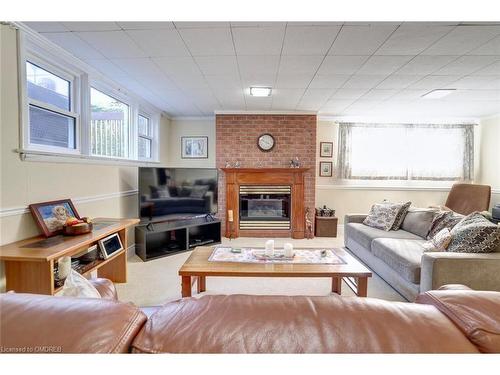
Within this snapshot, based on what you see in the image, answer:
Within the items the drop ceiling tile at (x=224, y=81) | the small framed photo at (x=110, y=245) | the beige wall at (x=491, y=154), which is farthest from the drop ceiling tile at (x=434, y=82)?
the small framed photo at (x=110, y=245)

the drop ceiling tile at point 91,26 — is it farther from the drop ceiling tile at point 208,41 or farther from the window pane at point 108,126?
the window pane at point 108,126

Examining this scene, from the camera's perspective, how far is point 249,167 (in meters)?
4.69

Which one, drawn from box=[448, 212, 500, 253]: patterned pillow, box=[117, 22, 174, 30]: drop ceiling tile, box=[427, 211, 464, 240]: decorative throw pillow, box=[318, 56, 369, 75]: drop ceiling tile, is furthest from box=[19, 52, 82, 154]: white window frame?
box=[427, 211, 464, 240]: decorative throw pillow

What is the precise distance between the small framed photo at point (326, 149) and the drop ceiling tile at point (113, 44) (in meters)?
3.68

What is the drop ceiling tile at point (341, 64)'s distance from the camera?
2418 millimetres

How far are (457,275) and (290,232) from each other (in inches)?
114

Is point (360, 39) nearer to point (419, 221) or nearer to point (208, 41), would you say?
point (208, 41)

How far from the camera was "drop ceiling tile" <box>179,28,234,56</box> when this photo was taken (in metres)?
1.96

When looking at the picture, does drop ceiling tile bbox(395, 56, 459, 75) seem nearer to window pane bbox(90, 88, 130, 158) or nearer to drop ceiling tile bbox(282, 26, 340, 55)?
drop ceiling tile bbox(282, 26, 340, 55)

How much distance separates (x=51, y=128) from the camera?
2365 mm

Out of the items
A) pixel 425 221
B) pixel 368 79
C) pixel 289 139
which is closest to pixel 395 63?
pixel 368 79

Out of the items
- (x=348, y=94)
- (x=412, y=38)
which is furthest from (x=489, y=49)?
(x=348, y=94)

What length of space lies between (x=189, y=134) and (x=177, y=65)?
8.52 feet
